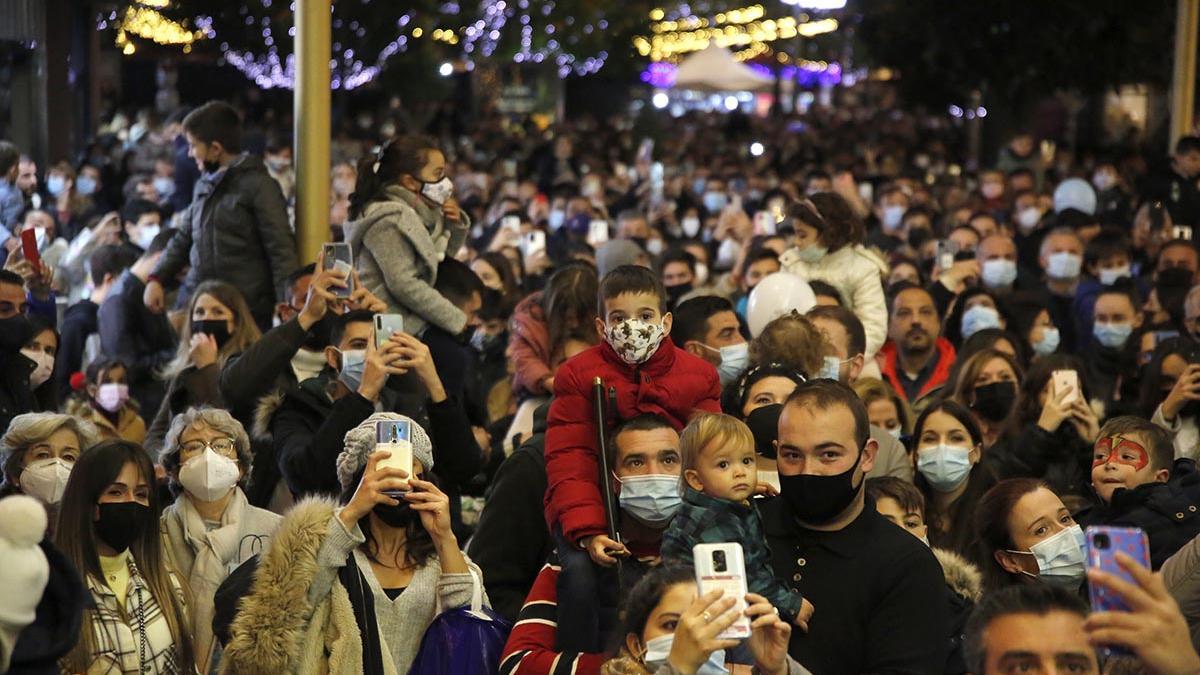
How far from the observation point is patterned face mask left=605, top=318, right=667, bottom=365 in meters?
7.44

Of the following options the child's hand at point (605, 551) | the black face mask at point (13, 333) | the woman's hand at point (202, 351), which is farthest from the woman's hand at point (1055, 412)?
the black face mask at point (13, 333)

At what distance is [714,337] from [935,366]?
2769 mm

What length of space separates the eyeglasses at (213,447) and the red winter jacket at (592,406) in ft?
4.69

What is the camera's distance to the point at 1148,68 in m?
33.7

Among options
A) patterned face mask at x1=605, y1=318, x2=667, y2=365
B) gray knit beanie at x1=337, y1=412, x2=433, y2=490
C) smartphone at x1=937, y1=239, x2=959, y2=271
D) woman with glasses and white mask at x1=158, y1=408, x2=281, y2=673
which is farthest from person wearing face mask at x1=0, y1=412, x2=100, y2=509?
smartphone at x1=937, y1=239, x2=959, y2=271

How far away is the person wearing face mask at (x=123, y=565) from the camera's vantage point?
6.92 metres

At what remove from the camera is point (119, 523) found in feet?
23.3

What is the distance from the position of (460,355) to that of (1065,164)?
2050cm

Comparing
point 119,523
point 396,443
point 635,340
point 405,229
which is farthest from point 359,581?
point 405,229

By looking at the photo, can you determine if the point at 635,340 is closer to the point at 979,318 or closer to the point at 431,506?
the point at 431,506

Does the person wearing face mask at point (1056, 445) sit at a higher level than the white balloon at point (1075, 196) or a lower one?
lower

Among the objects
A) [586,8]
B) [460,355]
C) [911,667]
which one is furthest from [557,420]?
[586,8]

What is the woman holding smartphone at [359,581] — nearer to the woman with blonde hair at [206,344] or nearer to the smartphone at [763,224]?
the woman with blonde hair at [206,344]

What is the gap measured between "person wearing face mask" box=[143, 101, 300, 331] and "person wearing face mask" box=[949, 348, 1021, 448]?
3.90 m
